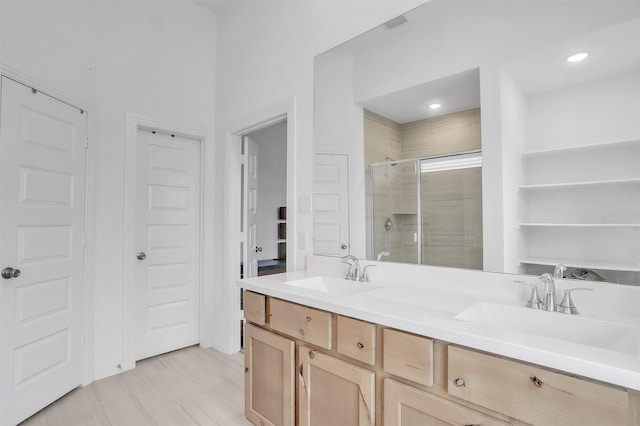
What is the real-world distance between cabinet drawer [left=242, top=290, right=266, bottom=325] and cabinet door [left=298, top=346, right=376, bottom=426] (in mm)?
323

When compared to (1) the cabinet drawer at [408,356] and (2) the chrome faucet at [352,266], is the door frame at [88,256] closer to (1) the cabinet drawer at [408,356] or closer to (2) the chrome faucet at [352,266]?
(2) the chrome faucet at [352,266]

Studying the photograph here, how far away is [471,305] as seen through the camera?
129cm

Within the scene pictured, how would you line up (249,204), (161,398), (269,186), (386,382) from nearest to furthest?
(386,382) → (161,398) → (249,204) → (269,186)

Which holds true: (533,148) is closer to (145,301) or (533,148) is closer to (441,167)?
(441,167)

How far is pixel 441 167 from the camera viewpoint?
1585mm

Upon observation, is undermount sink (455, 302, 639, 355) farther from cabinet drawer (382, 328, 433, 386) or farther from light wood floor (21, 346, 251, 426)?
light wood floor (21, 346, 251, 426)

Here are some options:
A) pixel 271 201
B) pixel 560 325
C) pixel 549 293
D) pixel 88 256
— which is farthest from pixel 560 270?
pixel 271 201

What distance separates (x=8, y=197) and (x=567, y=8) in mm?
2968

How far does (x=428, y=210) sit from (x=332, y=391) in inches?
37.3

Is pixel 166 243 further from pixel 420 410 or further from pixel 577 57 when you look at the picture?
pixel 577 57

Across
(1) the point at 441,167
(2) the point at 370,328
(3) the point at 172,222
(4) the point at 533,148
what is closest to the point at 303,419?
(2) the point at 370,328

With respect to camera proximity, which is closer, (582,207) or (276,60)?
(582,207)

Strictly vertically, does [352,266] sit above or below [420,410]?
above

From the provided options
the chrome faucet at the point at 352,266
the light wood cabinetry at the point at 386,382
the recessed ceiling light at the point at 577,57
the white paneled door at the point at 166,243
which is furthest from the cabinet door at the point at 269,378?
the recessed ceiling light at the point at 577,57
